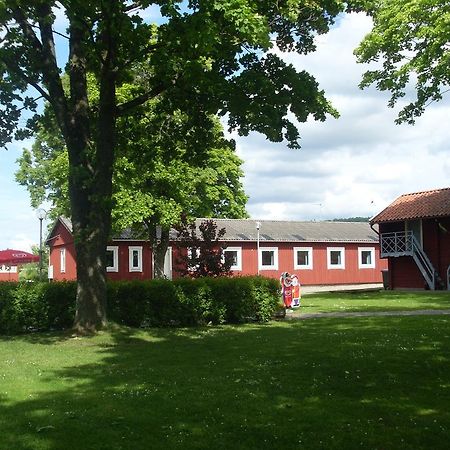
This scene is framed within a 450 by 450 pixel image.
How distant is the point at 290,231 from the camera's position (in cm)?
4188

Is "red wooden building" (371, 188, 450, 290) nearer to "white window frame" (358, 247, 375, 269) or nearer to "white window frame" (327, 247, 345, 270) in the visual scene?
"white window frame" (327, 247, 345, 270)

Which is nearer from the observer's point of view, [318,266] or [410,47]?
[410,47]

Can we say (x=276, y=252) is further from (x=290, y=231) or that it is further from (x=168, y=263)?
(x=168, y=263)

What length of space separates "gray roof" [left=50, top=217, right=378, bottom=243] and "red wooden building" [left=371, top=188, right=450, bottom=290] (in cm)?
803

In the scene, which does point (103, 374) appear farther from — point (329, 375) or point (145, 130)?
point (145, 130)

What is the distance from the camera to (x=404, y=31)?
22953mm

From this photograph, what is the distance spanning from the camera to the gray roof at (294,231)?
129ft

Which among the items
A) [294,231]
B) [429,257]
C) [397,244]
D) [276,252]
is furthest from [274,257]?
[429,257]

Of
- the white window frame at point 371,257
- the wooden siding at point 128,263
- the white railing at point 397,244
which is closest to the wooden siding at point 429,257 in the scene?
the white railing at point 397,244

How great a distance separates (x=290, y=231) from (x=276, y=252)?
276 cm

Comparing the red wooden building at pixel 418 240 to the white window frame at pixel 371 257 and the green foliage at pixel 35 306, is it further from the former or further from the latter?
the green foliage at pixel 35 306

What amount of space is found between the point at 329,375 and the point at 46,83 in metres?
10.2

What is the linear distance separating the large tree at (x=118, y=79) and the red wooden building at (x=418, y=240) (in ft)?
62.2

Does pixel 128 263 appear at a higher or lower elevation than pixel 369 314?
higher
